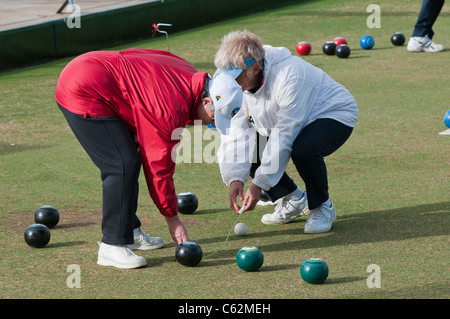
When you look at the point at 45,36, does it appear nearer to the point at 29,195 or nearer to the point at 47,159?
the point at 47,159

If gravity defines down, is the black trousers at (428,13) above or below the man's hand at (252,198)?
below

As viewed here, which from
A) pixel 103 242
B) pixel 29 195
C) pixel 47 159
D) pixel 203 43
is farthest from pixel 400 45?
pixel 103 242

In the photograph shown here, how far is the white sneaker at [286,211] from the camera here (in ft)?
17.4

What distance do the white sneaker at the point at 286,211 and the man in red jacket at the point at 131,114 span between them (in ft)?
3.08

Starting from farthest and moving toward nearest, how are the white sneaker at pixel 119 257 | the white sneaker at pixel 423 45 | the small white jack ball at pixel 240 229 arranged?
the white sneaker at pixel 423 45
the small white jack ball at pixel 240 229
the white sneaker at pixel 119 257

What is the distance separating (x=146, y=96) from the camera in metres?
4.25

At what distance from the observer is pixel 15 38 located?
10453 millimetres

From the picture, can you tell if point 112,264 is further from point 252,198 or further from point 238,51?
point 238,51

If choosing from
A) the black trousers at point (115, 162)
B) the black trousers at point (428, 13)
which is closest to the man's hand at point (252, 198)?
the black trousers at point (115, 162)

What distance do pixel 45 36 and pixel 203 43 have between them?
7.54ft

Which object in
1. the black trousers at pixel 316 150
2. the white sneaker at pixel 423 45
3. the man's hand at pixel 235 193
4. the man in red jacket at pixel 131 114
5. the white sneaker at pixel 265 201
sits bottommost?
the white sneaker at pixel 423 45

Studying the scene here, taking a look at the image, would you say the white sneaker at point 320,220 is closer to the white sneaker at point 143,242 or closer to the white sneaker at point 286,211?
the white sneaker at point 286,211

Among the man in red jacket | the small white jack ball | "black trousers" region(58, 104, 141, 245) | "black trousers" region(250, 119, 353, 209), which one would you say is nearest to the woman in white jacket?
"black trousers" region(250, 119, 353, 209)

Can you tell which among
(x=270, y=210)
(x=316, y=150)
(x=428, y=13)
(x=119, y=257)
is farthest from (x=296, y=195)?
(x=428, y=13)
